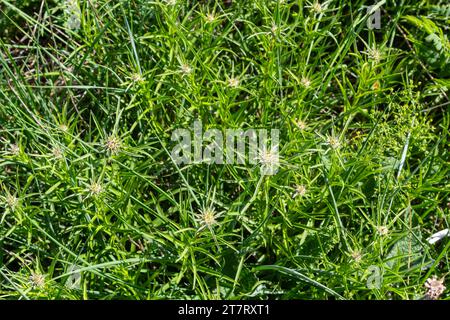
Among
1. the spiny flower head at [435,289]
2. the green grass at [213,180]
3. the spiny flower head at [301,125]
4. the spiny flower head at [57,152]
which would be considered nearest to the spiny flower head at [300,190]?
the green grass at [213,180]

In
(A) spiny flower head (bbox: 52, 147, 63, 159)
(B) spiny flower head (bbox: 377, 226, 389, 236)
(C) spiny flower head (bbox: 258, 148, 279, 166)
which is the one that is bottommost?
(B) spiny flower head (bbox: 377, 226, 389, 236)

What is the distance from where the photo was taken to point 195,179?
1378 mm

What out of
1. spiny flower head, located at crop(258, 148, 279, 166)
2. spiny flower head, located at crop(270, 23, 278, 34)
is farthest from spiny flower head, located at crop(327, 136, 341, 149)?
spiny flower head, located at crop(270, 23, 278, 34)

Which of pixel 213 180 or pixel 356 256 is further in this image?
pixel 213 180

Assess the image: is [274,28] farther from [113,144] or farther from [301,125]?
[113,144]

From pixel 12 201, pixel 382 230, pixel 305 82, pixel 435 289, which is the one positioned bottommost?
pixel 435 289

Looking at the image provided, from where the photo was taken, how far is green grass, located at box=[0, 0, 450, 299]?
1254mm

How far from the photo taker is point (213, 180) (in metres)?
1.36

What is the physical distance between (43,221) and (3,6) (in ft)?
1.97

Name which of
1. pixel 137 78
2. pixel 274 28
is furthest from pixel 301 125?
pixel 137 78

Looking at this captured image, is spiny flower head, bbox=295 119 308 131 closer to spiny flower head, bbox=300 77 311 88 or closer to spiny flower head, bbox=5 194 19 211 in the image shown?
spiny flower head, bbox=300 77 311 88

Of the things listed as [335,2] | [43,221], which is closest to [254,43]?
[335,2]

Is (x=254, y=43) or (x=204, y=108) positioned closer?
(x=204, y=108)
